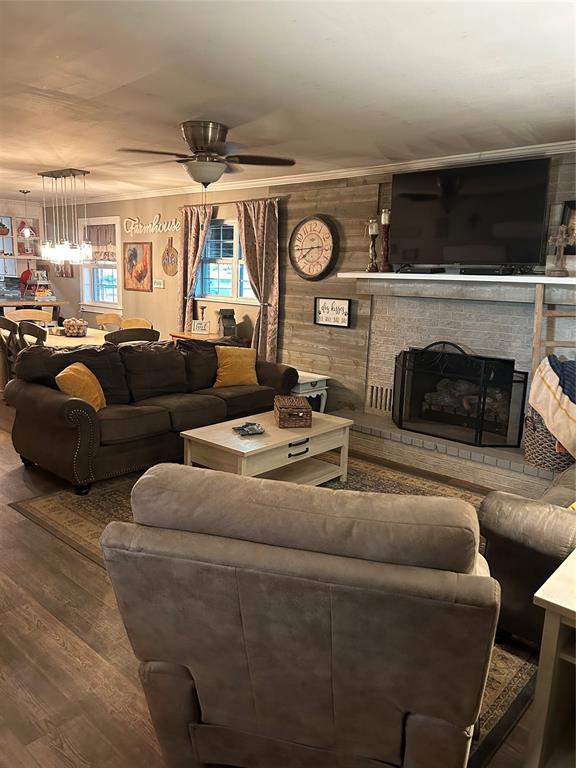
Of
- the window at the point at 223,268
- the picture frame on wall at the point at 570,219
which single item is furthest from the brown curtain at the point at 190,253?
the picture frame on wall at the point at 570,219

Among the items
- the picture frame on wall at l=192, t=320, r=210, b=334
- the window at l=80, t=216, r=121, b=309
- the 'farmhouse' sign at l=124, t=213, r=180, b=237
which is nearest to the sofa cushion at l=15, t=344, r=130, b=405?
the picture frame on wall at l=192, t=320, r=210, b=334

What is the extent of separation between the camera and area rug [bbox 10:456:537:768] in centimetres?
203

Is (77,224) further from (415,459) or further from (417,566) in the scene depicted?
(417,566)

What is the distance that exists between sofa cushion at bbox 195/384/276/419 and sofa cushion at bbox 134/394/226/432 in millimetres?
107

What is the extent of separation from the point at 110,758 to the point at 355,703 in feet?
3.02

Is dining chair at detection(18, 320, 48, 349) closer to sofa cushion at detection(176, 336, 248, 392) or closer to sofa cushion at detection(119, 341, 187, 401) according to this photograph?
sofa cushion at detection(119, 341, 187, 401)

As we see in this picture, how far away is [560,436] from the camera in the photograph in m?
3.71

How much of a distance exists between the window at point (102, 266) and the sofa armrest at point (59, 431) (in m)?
4.70

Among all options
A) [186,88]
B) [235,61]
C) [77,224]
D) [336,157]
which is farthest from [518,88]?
[77,224]

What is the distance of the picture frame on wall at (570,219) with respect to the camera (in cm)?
404

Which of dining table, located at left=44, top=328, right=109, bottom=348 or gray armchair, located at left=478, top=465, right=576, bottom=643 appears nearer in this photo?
gray armchair, located at left=478, top=465, right=576, bottom=643

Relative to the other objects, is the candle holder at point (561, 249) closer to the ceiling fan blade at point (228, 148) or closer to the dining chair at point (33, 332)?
the ceiling fan blade at point (228, 148)

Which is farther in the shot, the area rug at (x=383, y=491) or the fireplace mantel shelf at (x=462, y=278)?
the fireplace mantel shelf at (x=462, y=278)

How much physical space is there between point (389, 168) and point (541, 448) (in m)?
2.73
